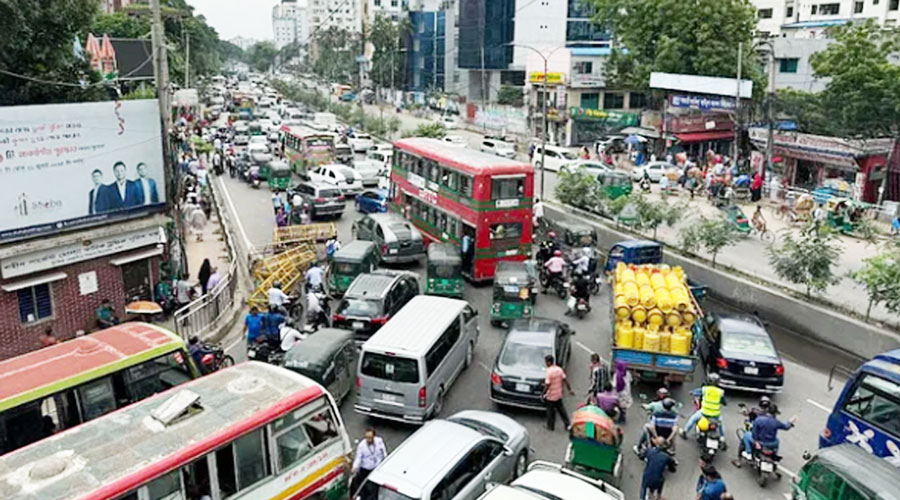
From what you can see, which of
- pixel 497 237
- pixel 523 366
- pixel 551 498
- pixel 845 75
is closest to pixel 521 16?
pixel 845 75

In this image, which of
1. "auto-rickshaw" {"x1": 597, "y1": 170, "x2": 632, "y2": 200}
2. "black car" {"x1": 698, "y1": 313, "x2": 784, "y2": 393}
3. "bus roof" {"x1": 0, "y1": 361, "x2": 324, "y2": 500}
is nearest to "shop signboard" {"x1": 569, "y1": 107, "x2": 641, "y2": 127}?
"auto-rickshaw" {"x1": 597, "y1": 170, "x2": 632, "y2": 200}

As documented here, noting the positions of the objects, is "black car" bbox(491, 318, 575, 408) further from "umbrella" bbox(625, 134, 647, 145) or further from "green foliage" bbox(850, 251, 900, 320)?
"umbrella" bbox(625, 134, 647, 145)

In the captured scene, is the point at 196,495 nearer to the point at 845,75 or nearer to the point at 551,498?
the point at 551,498

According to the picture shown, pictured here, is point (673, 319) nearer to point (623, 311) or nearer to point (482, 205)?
point (623, 311)

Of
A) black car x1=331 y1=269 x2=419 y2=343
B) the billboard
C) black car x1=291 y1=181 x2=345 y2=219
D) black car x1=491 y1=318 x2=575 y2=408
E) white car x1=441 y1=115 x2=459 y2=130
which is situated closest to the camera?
black car x1=491 y1=318 x2=575 y2=408

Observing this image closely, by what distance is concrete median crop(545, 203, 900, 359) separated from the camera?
1728 centimetres

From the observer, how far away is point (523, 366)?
14008 mm

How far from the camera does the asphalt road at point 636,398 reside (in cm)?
1205

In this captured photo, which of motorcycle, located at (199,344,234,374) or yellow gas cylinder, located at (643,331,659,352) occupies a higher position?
yellow gas cylinder, located at (643,331,659,352)

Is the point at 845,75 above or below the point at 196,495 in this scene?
above

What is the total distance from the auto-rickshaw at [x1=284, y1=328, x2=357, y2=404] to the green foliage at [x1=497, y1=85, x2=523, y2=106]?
5939cm

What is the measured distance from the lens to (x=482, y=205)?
21594 millimetres

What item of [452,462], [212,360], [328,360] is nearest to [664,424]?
[452,462]

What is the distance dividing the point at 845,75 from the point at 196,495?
34599 millimetres
